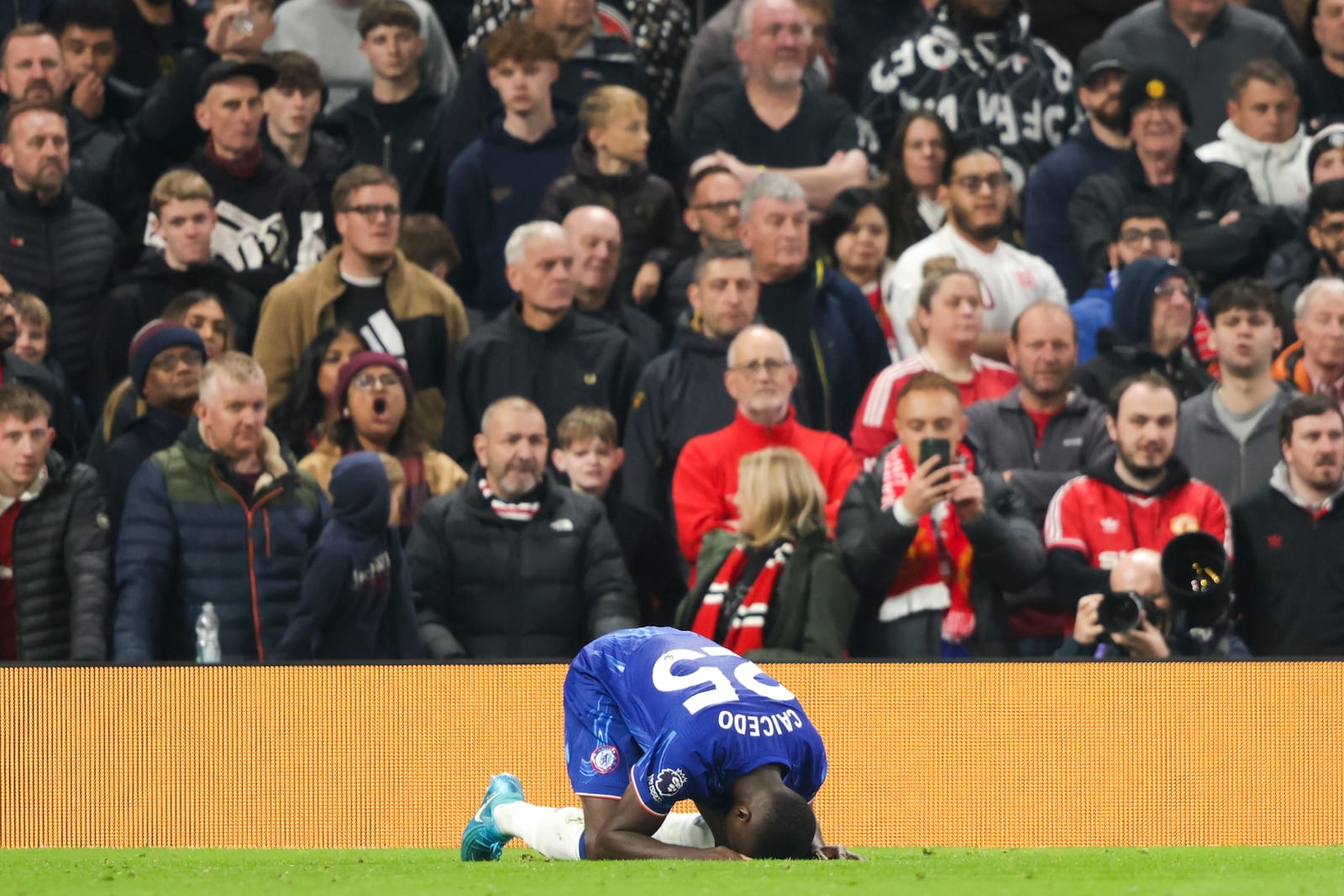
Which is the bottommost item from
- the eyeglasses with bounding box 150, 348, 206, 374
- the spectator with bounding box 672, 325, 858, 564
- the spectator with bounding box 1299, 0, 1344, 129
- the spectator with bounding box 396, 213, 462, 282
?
the spectator with bounding box 672, 325, 858, 564

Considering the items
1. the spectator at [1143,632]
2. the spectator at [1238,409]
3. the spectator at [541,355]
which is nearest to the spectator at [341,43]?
the spectator at [541,355]

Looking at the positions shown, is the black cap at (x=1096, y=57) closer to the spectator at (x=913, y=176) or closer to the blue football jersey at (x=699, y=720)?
the spectator at (x=913, y=176)

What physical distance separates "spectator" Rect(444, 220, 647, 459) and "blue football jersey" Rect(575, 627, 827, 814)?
413 centimetres

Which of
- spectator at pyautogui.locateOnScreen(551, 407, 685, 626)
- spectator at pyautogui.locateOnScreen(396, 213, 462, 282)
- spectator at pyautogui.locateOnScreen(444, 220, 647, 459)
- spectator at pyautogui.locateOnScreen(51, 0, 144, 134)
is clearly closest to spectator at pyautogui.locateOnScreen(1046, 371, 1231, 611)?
spectator at pyautogui.locateOnScreen(551, 407, 685, 626)

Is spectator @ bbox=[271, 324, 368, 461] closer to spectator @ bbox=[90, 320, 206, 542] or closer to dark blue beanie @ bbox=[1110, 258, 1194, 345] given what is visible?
spectator @ bbox=[90, 320, 206, 542]

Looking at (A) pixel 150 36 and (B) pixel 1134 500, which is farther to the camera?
(A) pixel 150 36

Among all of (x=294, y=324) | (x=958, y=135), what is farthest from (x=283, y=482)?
(x=958, y=135)

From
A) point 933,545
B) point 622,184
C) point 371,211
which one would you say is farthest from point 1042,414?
point 371,211

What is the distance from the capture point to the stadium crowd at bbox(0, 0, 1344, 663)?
9.46 m

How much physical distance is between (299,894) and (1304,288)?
7342 millimetres

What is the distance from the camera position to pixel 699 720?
6320 millimetres

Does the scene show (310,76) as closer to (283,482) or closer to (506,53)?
(506,53)

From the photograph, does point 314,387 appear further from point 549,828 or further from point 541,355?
point 549,828

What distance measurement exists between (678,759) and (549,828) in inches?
36.4
